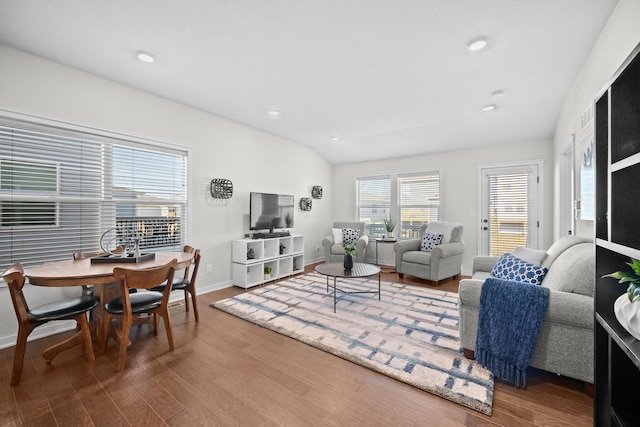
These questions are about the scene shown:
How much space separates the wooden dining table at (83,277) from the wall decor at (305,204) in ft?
10.1

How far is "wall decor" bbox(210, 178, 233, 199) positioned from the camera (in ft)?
13.0

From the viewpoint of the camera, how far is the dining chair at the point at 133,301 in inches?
79.7

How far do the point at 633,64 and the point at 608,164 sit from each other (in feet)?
1.19

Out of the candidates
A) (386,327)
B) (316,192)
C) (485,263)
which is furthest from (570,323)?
(316,192)

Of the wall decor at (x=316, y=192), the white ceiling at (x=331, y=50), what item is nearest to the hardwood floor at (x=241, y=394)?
the white ceiling at (x=331, y=50)

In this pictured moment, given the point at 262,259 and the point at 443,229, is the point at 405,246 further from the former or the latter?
the point at 262,259

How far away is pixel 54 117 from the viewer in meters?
2.64

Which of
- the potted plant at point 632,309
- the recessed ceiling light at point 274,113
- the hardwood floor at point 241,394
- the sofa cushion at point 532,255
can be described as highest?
the recessed ceiling light at point 274,113

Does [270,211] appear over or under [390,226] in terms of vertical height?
over

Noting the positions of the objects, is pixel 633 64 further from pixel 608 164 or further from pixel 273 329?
pixel 273 329

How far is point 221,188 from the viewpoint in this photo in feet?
13.3

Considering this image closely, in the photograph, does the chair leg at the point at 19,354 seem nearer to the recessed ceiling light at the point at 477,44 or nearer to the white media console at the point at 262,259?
the white media console at the point at 262,259

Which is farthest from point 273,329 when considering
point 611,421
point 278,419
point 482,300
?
point 611,421

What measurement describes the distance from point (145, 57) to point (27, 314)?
2.26m
